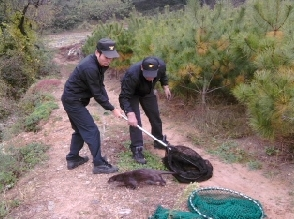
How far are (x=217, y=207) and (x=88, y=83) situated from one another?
187 centimetres

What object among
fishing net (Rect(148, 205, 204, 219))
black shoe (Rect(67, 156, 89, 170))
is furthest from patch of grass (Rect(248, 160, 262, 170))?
black shoe (Rect(67, 156, 89, 170))

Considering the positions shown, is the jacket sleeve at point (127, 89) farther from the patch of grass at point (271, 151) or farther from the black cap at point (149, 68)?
the patch of grass at point (271, 151)

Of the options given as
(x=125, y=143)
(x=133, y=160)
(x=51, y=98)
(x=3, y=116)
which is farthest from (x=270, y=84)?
(x=3, y=116)

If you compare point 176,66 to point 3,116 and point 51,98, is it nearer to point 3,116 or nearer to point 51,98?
point 51,98

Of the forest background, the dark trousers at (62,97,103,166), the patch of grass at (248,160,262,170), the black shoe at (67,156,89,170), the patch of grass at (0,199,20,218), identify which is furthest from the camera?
the patch of grass at (248,160,262,170)

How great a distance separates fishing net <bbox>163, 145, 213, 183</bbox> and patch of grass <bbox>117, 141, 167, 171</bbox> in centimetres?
21

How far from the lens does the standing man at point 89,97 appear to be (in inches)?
156

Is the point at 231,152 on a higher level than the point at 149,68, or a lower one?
lower

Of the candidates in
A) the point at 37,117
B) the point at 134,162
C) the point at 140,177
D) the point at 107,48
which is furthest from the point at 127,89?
the point at 37,117

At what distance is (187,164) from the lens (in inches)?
171

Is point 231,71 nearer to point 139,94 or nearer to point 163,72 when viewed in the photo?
point 163,72

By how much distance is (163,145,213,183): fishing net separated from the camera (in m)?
4.24

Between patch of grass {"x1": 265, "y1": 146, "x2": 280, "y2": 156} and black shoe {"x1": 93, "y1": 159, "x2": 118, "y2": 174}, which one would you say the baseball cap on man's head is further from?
patch of grass {"x1": 265, "y1": 146, "x2": 280, "y2": 156}

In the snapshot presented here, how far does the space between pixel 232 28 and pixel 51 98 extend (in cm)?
504
